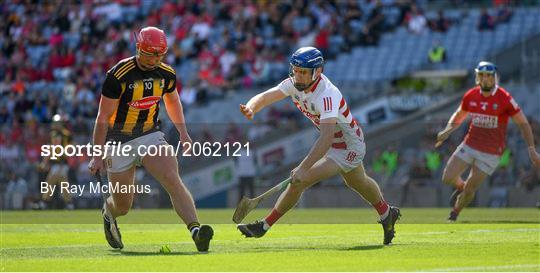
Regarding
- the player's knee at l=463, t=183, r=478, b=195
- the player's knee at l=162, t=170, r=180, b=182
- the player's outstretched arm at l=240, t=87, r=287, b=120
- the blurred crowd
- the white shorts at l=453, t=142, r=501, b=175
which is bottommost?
the blurred crowd

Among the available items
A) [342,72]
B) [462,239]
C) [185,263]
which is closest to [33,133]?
[342,72]

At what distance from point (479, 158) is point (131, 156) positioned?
776 cm

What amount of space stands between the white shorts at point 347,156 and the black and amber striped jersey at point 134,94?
5.94ft

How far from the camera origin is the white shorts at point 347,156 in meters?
13.2

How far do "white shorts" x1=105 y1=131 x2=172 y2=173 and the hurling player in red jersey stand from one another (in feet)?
22.5

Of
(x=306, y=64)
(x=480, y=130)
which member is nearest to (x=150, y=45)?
(x=306, y=64)

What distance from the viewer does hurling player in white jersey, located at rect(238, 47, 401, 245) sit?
12.9 metres

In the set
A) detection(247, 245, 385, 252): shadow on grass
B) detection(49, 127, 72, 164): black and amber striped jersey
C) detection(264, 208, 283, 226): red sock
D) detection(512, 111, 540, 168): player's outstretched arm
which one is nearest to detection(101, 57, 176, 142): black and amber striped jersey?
detection(264, 208, 283, 226): red sock

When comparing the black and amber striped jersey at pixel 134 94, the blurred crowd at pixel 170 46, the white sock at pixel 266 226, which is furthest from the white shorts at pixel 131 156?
the blurred crowd at pixel 170 46

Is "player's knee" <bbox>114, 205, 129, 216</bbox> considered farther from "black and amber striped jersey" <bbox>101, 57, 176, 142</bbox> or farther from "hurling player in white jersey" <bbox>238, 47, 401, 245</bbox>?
"hurling player in white jersey" <bbox>238, 47, 401, 245</bbox>

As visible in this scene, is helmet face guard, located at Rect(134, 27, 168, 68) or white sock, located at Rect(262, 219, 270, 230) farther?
white sock, located at Rect(262, 219, 270, 230)

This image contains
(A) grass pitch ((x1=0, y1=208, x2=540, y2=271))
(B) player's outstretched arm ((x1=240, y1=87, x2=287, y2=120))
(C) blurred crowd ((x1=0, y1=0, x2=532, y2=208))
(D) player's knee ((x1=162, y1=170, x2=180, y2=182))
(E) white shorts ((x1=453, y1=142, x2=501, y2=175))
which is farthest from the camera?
(C) blurred crowd ((x1=0, y1=0, x2=532, y2=208))

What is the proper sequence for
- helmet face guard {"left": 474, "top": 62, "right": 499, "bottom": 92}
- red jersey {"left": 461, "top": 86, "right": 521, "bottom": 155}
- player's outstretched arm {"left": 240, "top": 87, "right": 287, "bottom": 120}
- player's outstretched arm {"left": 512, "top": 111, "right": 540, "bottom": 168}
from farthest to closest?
1. red jersey {"left": 461, "top": 86, "right": 521, "bottom": 155}
2. helmet face guard {"left": 474, "top": 62, "right": 499, "bottom": 92}
3. player's outstretched arm {"left": 512, "top": 111, "right": 540, "bottom": 168}
4. player's outstretched arm {"left": 240, "top": 87, "right": 287, "bottom": 120}
